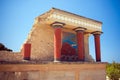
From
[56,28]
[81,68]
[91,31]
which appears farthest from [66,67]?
[91,31]

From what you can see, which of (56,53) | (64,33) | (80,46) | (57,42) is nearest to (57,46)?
(57,42)

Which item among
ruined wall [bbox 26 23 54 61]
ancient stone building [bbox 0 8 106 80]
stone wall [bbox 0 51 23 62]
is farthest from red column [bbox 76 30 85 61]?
stone wall [bbox 0 51 23 62]

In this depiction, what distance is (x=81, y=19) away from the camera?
11555mm

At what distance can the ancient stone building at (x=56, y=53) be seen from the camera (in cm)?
757

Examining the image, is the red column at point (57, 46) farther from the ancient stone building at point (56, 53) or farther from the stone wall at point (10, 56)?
the stone wall at point (10, 56)

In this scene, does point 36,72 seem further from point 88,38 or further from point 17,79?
point 88,38

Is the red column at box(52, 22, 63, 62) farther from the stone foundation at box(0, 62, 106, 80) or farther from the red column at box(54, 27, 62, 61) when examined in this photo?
the stone foundation at box(0, 62, 106, 80)

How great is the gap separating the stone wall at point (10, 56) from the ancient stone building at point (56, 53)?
0.21 feet

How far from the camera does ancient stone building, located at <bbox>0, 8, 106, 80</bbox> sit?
7573 mm

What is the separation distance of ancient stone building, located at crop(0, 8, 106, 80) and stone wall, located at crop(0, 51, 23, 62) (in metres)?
0.06

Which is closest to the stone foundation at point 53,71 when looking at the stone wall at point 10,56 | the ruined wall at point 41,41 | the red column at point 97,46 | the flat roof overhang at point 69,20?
the red column at point 97,46

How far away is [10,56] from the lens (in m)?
9.26

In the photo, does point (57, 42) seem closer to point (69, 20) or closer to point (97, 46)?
point (69, 20)

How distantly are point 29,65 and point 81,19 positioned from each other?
5.74m
